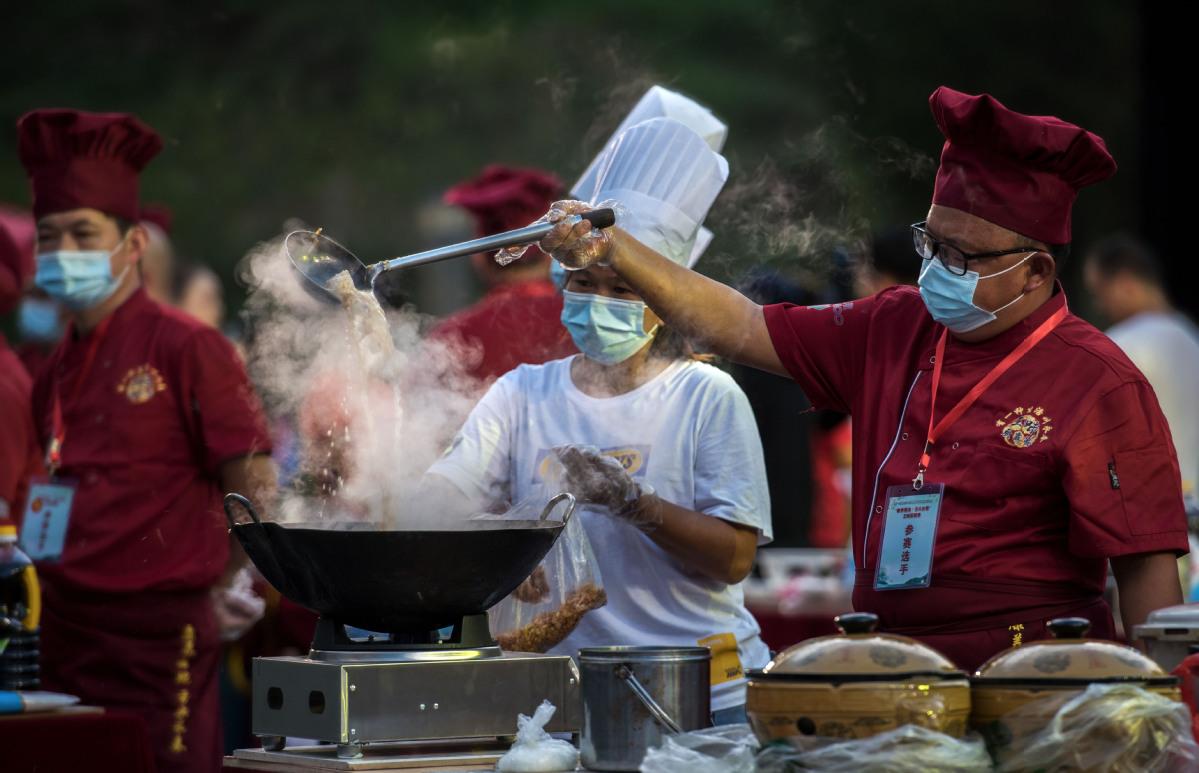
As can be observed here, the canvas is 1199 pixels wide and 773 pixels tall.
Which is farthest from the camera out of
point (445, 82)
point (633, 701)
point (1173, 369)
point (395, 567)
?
point (445, 82)

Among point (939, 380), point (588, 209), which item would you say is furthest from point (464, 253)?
point (939, 380)

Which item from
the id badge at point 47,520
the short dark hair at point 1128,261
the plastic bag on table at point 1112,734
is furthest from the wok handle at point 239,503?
the short dark hair at point 1128,261

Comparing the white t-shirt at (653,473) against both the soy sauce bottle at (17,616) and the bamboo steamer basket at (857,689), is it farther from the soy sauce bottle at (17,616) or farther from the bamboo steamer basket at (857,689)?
the bamboo steamer basket at (857,689)

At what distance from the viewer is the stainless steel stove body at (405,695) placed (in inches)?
99.7

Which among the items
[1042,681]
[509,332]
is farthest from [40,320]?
[1042,681]

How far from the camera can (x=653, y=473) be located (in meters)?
3.40

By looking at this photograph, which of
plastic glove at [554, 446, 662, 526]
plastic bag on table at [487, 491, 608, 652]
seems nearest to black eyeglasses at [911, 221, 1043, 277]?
plastic glove at [554, 446, 662, 526]

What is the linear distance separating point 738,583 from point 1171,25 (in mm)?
6382

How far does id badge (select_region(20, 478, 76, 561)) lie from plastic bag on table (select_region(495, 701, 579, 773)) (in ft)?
7.74

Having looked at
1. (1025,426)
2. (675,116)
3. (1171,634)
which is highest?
(675,116)

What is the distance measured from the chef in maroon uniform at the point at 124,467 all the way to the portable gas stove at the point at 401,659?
1.88m

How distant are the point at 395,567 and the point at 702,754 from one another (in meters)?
0.58

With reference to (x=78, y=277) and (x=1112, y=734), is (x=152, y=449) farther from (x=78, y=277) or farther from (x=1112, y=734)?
(x=1112, y=734)

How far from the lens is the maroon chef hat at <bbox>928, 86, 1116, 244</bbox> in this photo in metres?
2.90
